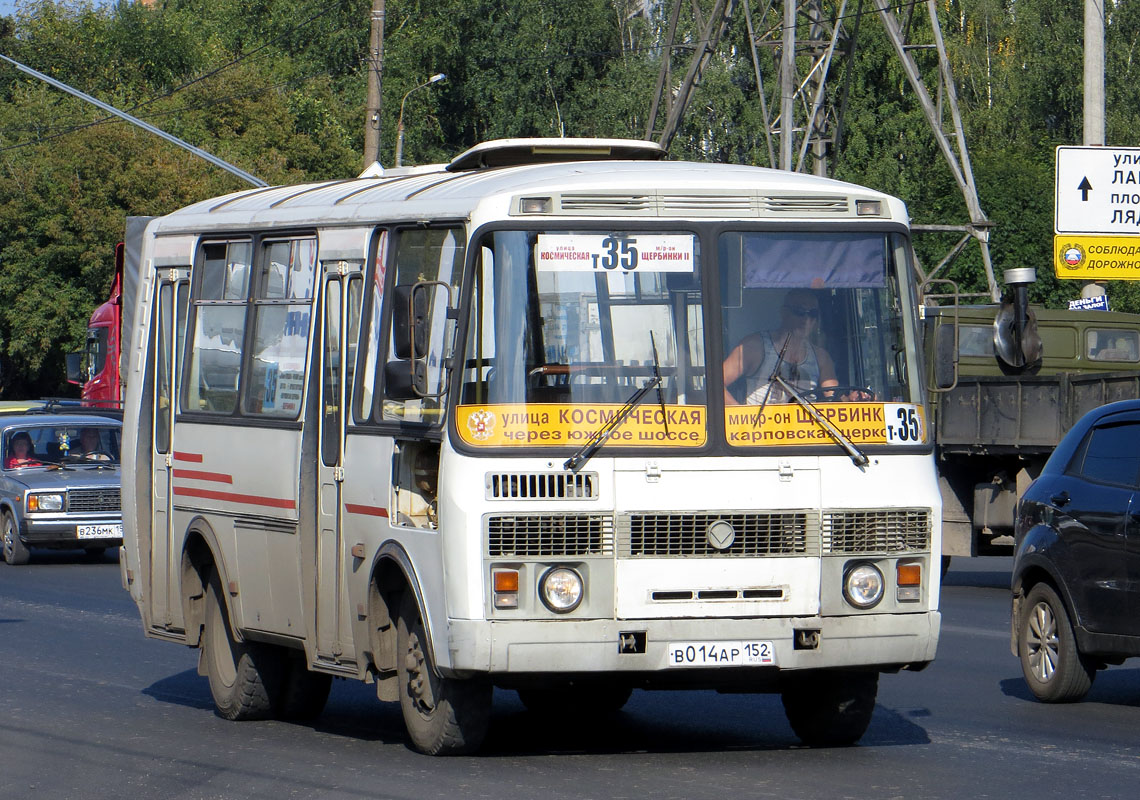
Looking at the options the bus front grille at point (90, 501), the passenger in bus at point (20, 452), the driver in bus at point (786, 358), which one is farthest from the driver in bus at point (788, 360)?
the passenger in bus at point (20, 452)

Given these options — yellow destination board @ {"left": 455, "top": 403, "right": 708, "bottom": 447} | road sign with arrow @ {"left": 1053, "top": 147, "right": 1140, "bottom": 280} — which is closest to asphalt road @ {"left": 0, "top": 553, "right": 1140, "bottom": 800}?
yellow destination board @ {"left": 455, "top": 403, "right": 708, "bottom": 447}

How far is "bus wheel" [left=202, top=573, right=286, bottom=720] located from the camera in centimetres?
1088

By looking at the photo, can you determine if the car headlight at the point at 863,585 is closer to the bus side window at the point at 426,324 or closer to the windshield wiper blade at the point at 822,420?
the windshield wiper blade at the point at 822,420

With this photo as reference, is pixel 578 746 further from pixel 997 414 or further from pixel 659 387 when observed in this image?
pixel 997 414

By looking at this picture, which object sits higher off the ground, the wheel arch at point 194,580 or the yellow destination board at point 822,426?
the yellow destination board at point 822,426

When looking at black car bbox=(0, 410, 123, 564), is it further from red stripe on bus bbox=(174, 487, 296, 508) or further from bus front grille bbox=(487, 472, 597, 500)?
bus front grille bbox=(487, 472, 597, 500)

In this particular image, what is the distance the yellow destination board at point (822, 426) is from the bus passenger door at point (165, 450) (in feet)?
13.2

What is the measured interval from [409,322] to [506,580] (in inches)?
46.0

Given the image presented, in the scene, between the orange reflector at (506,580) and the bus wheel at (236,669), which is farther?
the bus wheel at (236,669)

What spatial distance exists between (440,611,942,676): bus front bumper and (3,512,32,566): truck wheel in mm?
16067

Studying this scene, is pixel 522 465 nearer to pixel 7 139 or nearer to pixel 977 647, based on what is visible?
pixel 977 647

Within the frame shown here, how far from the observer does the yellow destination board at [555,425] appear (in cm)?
854

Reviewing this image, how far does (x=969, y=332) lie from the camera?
2164cm

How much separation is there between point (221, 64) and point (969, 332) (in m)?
56.4
